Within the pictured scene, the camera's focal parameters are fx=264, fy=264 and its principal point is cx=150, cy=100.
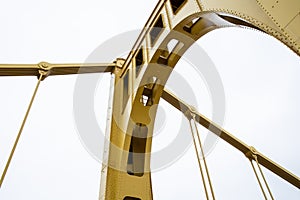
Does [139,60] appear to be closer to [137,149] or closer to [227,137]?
[137,149]

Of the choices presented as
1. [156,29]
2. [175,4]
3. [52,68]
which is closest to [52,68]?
[52,68]

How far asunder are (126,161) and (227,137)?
6.24ft

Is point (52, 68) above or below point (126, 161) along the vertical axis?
above

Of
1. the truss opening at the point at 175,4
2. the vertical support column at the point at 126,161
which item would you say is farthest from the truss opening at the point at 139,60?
the truss opening at the point at 175,4

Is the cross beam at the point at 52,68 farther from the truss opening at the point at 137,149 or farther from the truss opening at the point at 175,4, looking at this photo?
the truss opening at the point at 175,4

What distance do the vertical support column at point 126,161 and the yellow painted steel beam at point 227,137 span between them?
0.80 meters

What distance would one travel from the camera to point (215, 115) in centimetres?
310

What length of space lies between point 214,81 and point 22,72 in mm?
2094

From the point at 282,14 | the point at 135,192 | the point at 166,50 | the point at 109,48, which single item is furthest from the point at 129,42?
the point at 282,14

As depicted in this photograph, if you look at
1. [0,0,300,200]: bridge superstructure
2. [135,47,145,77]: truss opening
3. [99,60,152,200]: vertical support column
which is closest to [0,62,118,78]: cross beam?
[0,0,300,200]: bridge superstructure

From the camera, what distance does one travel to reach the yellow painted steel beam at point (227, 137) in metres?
3.44

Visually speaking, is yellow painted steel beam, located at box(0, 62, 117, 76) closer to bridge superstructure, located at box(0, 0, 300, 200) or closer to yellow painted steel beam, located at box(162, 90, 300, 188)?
bridge superstructure, located at box(0, 0, 300, 200)

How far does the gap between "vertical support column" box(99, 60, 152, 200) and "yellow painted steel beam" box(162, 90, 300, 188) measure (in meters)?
0.80

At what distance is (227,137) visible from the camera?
3873mm
